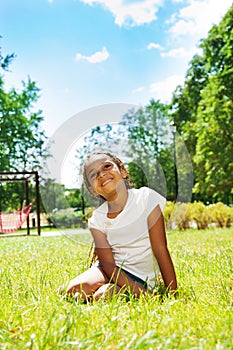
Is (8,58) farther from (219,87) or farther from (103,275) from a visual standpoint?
(103,275)

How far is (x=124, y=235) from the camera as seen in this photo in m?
2.95

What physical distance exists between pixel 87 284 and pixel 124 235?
1.34ft

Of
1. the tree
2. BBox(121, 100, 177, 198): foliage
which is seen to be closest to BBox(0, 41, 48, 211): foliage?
the tree

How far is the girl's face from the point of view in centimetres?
296

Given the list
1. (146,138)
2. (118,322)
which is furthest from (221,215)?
(118,322)

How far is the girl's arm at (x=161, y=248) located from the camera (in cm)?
279

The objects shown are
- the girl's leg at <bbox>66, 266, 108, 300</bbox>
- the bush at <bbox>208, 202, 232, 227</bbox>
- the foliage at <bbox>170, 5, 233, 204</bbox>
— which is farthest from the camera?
the foliage at <bbox>170, 5, 233, 204</bbox>

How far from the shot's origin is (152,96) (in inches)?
1096

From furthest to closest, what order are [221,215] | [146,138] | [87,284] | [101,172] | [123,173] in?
[221,215] → [146,138] → [123,173] → [101,172] → [87,284]

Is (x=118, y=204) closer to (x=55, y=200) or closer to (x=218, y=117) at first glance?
(x=55, y=200)

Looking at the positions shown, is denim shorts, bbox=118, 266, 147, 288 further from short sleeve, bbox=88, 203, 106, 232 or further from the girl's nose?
the girl's nose

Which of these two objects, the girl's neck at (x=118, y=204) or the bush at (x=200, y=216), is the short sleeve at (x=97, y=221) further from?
the bush at (x=200, y=216)

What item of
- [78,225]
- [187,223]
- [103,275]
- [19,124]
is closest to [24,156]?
[19,124]

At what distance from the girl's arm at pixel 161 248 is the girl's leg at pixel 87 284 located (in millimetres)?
364
